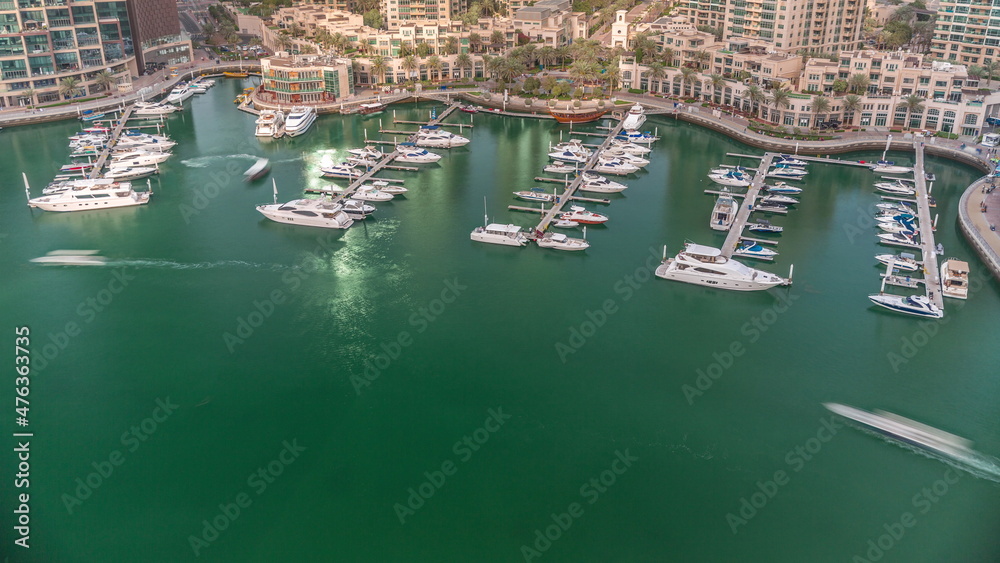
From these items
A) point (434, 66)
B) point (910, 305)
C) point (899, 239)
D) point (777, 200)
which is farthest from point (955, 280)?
point (434, 66)

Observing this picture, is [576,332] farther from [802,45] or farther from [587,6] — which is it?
[587,6]

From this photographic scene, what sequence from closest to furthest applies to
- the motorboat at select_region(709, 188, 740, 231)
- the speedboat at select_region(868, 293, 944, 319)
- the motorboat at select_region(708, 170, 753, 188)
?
1. the speedboat at select_region(868, 293, 944, 319)
2. the motorboat at select_region(709, 188, 740, 231)
3. the motorboat at select_region(708, 170, 753, 188)

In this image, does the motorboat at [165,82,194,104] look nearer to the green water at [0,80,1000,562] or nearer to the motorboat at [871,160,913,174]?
the green water at [0,80,1000,562]

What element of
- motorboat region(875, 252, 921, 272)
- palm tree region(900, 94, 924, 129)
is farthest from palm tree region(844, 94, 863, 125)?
motorboat region(875, 252, 921, 272)

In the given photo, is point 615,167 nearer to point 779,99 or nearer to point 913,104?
point 779,99

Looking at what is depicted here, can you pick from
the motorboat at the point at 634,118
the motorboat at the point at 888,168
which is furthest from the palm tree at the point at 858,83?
the motorboat at the point at 634,118

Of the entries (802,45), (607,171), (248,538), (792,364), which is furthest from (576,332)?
(802,45)
